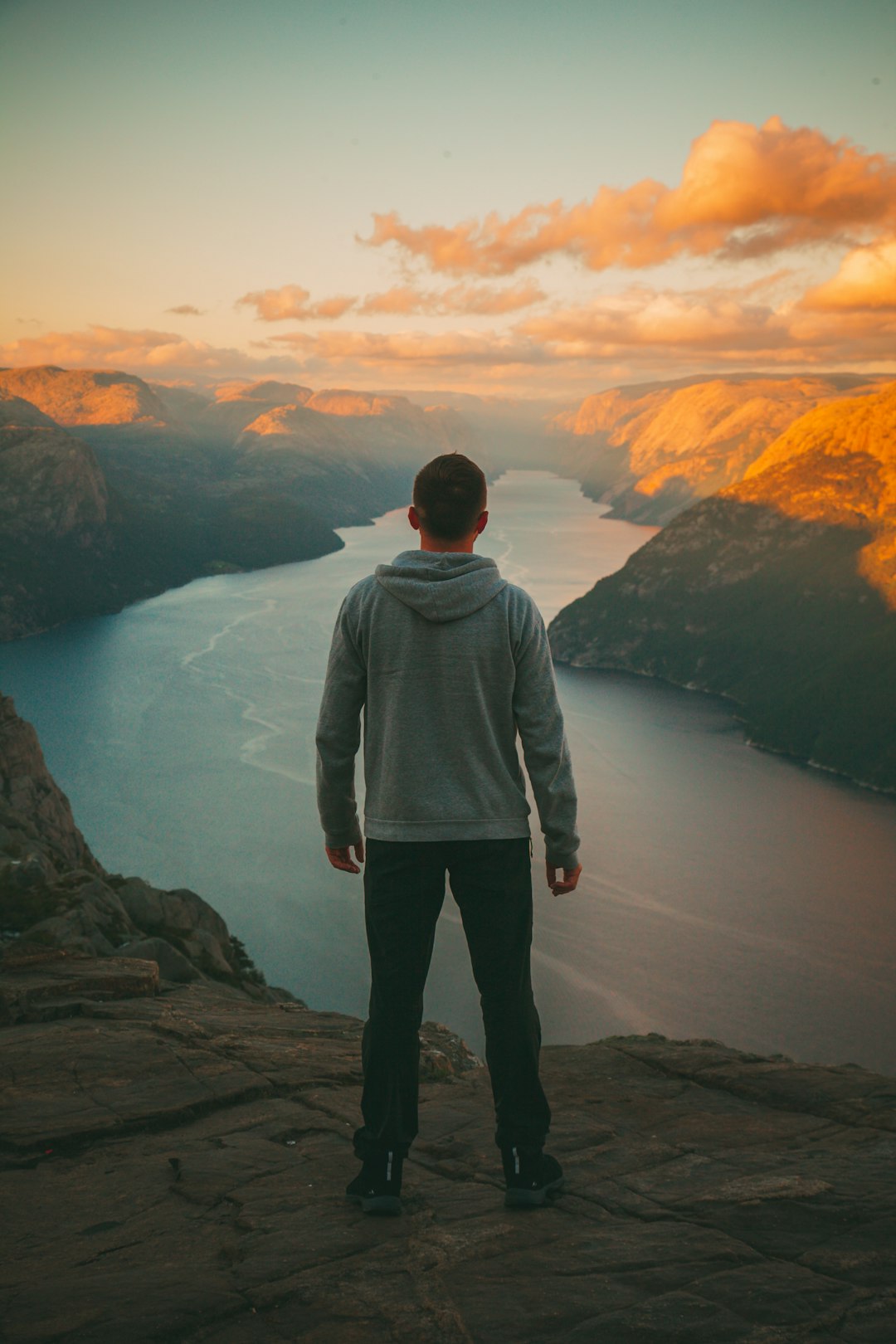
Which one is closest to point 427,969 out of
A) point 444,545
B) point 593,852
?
point 444,545

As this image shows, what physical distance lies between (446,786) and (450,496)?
4.08 feet

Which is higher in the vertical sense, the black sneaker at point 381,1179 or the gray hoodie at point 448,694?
the gray hoodie at point 448,694

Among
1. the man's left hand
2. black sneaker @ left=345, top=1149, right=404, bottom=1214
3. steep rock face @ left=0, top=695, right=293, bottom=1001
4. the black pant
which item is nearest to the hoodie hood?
the black pant

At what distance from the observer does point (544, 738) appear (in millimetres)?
4402

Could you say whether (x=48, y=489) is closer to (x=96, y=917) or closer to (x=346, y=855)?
(x=96, y=917)

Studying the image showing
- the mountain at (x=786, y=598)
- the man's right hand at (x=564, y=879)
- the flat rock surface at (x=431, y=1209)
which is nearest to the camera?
the flat rock surface at (x=431, y=1209)

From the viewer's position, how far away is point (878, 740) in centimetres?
9831

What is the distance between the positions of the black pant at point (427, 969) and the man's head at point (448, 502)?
1.31 metres

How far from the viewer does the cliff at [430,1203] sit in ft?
11.1

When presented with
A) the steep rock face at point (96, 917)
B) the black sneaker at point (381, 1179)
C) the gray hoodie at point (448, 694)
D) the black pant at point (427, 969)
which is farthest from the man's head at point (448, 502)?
the steep rock face at point (96, 917)

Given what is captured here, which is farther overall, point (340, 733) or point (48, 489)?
point (48, 489)

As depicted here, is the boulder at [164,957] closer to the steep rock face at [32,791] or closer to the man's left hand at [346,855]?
the man's left hand at [346,855]

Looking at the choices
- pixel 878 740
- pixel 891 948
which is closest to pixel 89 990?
pixel 891 948

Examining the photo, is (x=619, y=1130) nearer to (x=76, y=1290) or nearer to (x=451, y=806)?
(x=451, y=806)
